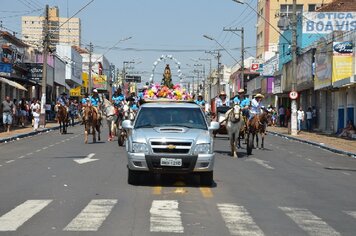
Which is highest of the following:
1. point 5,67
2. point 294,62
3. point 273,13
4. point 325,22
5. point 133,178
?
point 273,13

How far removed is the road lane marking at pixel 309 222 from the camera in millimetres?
9408

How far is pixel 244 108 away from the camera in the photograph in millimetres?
24453

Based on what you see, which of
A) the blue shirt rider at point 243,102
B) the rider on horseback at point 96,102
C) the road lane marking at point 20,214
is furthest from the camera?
the rider on horseback at point 96,102

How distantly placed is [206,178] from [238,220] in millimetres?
3960

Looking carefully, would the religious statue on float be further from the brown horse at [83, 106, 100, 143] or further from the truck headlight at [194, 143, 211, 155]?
the truck headlight at [194, 143, 211, 155]

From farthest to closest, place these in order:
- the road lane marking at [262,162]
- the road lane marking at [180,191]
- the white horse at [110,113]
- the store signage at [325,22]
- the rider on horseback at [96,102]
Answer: the store signage at [325,22], the rider on horseback at [96,102], the white horse at [110,113], the road lane marking at [262,162], the road lane marking at [180,191]

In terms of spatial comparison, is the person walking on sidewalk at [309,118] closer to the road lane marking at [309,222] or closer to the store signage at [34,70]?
the store signage at [34,70]

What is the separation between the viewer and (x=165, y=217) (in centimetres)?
1007

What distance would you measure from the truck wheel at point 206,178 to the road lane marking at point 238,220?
2271 millimetres

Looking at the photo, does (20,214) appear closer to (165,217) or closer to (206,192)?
(165,217)

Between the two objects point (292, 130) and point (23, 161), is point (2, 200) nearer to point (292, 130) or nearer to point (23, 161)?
point (23, 161)

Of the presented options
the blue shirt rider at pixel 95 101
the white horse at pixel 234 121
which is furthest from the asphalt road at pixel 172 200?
the blue shirt rider at pixel 95 101

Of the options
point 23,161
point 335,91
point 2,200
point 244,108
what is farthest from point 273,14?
point 2,200

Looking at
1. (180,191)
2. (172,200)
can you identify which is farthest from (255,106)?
(172,200)
